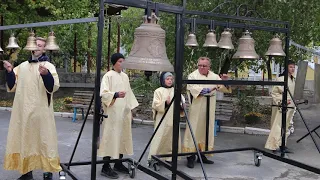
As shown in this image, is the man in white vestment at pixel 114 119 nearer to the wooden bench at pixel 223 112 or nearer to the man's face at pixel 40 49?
the man's face at pixel 40 49

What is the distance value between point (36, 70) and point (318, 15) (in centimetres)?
697

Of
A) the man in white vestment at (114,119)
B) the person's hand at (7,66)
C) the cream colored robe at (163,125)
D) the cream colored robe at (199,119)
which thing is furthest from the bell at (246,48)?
the person's hand at (7,66)

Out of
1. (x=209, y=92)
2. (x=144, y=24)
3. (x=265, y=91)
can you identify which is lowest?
(x=265, y=91)

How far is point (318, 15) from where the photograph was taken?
955 centimetres

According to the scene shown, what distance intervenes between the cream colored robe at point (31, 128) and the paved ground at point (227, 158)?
54 cm

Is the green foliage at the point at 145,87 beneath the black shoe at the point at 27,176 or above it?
above

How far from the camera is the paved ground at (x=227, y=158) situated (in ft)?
20.7

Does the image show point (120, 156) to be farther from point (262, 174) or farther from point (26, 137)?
point (262, 174)

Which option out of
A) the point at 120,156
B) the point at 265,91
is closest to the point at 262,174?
the point at 120,156

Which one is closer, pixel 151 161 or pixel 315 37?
pixel 151 161

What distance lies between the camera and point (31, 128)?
5312 millimetres

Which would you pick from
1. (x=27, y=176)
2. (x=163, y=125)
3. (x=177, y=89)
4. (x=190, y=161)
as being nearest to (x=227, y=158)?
(x=190, y=161)

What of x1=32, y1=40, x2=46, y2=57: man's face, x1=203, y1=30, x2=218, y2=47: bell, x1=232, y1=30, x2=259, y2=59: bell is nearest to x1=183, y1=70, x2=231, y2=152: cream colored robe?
x1=203, y1=30, x2=218, y2=47: bell

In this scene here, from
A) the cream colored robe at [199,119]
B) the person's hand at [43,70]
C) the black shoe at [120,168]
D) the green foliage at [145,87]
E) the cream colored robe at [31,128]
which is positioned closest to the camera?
Result: the person's hand at [43,70]
